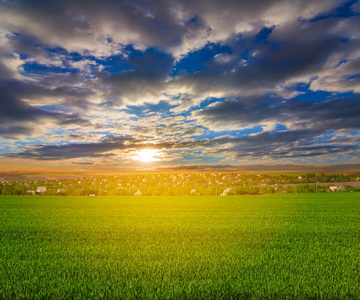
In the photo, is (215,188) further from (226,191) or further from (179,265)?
(179,265)

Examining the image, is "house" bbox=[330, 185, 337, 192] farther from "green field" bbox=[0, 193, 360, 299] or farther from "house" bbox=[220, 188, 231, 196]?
"green field" bbox=[0, 193, 360, 299]

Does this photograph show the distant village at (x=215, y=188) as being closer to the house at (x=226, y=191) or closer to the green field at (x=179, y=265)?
the house at (x=226, y=191)

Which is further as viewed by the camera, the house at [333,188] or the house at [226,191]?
the house at [333,188]

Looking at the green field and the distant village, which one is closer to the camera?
the green field

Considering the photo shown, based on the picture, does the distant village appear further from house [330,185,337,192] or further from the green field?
the green field

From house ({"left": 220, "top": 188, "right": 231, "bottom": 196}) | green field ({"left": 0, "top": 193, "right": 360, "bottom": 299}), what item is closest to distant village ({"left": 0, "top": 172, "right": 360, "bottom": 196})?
house ({"left": 220, "top": 188, "right": 231, "bottom": 196})

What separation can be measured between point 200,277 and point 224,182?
50.6 metres

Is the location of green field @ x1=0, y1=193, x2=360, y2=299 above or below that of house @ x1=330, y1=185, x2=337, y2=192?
above

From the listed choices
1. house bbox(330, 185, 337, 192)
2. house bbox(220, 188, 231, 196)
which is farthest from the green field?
house bbox(330, 185, 337, 192)

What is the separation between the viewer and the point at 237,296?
10.4ft

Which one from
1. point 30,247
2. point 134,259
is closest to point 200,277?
point 134,259

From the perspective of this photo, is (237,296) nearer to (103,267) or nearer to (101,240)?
(103,267)

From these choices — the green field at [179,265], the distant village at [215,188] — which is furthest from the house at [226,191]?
the green field at [179,265]

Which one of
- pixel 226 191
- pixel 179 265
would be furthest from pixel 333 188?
pixel 179 265
